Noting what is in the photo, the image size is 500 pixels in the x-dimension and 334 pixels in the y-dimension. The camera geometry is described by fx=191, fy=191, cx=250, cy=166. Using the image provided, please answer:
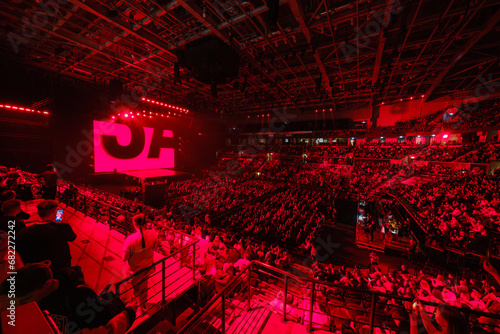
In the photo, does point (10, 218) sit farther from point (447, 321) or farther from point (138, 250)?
point (447, 321)

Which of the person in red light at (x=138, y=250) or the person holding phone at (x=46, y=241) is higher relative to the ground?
A: the person holding phone at (x=46, y=241)

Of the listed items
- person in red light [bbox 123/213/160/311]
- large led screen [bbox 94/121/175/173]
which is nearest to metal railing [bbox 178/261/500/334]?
person in red light [bbox 123/213/160/311]

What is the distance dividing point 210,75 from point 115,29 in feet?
16.5

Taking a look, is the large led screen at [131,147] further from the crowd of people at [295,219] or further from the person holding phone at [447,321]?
the person holding phone at [447,321]

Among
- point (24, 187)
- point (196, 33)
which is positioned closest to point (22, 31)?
point (24, 187)

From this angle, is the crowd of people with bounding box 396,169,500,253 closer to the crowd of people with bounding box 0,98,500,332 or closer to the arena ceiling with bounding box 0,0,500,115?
the crowd of people with bounding box 0,98,500,332

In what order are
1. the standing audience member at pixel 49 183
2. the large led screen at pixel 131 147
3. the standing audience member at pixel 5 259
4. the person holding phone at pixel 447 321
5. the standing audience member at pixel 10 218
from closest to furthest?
the standing audience member at pixel 5 259
the person holding phone at pixel 447 321
the standing audience member at pixel 10 218
the standing audience member at pixel 49 183
the large led screen at pixel 131 147

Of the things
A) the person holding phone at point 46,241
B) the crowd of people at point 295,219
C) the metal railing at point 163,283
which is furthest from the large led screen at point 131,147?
the person holding phone at point 46,241

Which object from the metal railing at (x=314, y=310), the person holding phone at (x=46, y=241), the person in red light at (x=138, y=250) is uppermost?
the person holding phone at (x=46, y=241)

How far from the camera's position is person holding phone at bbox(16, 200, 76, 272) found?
6.13ft

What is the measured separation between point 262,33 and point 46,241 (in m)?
6.62

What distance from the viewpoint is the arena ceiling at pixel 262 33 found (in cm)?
505

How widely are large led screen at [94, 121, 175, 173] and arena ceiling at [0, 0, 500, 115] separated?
3876mm

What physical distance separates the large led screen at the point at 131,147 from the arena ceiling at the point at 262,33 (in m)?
3.88
